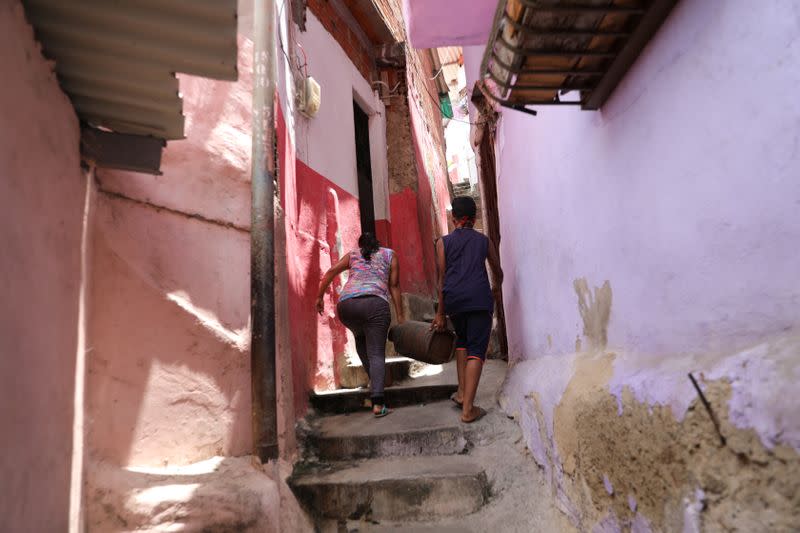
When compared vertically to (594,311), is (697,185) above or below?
above

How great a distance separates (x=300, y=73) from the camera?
5266 mm

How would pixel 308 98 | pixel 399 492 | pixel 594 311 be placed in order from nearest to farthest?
1. pixel 594 311
2. pixel 399 492
3. pixel 308 98

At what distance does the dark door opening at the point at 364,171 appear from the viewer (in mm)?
8133

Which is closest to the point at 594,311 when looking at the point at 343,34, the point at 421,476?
the point at 421,476

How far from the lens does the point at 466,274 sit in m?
3.79

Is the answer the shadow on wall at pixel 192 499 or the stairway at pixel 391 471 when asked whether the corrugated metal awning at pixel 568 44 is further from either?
the shadow on wall at pixel 192 499

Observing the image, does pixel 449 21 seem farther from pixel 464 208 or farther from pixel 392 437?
pixel 392 437

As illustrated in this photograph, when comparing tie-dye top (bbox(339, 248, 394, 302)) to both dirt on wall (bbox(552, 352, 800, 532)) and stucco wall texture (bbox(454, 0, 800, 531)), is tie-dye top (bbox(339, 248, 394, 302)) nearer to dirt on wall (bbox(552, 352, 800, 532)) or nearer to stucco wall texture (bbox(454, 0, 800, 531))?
stucco wall texture (bbox(454, 0, 800, 531))

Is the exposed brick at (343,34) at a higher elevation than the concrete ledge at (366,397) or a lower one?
higher

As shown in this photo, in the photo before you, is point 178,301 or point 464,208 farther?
point 464,208

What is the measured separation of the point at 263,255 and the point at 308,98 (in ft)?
8.29

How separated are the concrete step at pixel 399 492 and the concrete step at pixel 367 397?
0.98 m

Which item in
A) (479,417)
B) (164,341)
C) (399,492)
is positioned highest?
(164,341)

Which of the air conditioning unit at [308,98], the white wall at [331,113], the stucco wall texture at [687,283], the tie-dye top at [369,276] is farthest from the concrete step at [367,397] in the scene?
the air conditioning unit at [308,98]
